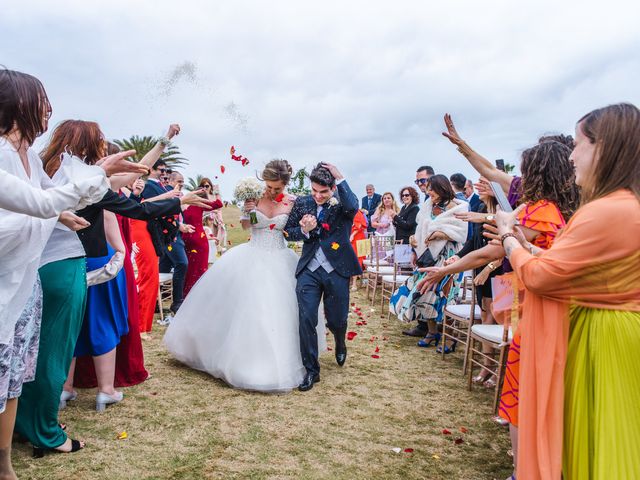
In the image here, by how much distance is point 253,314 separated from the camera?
172 inches

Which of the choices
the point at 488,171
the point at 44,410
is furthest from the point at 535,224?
the point at 44,410

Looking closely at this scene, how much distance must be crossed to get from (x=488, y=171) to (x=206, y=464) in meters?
2.81

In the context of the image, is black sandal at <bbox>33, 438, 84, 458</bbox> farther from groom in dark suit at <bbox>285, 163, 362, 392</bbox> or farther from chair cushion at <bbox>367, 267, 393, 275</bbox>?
chair cushion at <bbox>367, 267, 393, 275</bbox>

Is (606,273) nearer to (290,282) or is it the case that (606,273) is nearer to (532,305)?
(532,305)

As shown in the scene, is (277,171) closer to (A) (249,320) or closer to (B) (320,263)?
(B) (320,263)

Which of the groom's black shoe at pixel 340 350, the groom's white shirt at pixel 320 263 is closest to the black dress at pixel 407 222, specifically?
the groom's black shoe at pixel 340 350

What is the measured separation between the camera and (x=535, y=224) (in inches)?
96.2

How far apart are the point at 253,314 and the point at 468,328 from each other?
2238mm

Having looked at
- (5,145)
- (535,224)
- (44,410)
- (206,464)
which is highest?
(5,145)

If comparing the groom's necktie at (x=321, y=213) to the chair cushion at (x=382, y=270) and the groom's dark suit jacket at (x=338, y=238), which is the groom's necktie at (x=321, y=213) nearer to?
the groom's dark suit jacket at (x=338, y=238)

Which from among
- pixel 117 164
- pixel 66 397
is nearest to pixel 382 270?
pixel 66 397

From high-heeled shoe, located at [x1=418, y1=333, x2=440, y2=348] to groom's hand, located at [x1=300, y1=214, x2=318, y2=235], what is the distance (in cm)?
249

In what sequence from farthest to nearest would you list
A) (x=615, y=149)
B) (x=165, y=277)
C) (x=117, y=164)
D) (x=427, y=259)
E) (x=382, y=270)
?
1. (x=382, y=270)
2. (x=165, y=277)
3. (x=427, y=259)
4. (x=117, y=164)
5. (x=615, y=149)

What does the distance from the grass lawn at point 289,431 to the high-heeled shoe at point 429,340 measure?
1096 mm
